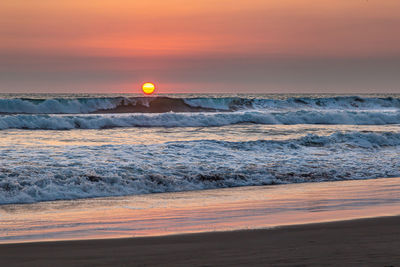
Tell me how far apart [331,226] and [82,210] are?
329 centimetres

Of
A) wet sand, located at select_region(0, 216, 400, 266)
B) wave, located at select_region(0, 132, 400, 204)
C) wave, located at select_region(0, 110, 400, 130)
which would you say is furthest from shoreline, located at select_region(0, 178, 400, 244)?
wave, located at select_region(0, 110, 400, 130)

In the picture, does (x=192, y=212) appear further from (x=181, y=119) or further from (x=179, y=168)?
(x=181, y=119)

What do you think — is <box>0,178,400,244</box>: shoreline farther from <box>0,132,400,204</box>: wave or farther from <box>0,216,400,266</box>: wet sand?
<box>0,132,400,204</box>: wave

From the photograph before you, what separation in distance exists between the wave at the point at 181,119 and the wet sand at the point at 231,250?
18.8 meters

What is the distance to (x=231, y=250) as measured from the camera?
4.83m

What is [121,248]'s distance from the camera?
488 cm

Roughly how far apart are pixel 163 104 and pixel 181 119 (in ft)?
40.8

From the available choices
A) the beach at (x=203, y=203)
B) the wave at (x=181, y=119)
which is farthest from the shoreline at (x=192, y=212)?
the wave at (x=181, y=119)

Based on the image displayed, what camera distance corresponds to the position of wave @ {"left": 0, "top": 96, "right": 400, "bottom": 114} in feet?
118

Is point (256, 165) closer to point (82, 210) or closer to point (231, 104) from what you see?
point (82, 210)

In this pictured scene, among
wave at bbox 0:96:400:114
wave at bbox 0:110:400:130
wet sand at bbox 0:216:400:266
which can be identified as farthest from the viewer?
wave at bbox 0:96:400:114

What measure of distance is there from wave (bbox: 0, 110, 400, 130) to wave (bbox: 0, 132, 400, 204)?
1148cm

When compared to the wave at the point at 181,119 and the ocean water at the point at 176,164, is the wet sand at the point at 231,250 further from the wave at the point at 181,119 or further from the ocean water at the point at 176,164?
the wave at the point at 181,119

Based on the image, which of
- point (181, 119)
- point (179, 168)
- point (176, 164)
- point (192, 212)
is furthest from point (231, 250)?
point (181, 119)
